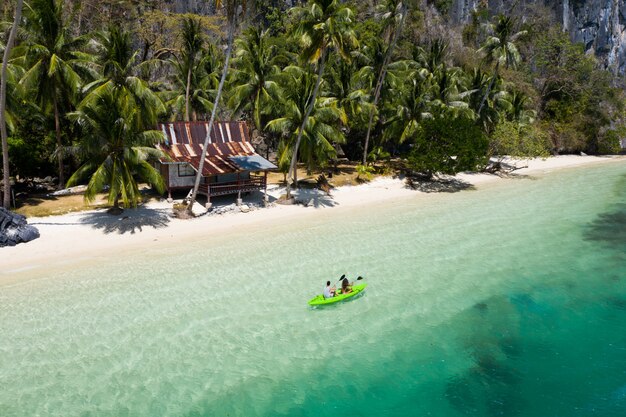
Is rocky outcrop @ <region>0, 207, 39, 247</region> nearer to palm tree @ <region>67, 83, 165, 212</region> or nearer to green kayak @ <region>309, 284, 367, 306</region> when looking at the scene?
palm tree @ <region>67, 83, 165, 212</region>

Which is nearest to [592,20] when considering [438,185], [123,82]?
[438,185]

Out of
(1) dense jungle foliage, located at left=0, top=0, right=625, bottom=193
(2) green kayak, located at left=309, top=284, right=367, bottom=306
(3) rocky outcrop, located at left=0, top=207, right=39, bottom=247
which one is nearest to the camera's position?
(2) green kayak, located at left=309, top=284, right=367, bottom=306

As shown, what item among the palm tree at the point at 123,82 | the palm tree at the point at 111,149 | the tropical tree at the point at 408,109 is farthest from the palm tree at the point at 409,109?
the palm tree at the point at 111,149

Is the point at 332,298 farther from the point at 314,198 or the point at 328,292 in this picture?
the point at 314,198

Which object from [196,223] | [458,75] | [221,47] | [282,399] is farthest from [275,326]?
[221,47]

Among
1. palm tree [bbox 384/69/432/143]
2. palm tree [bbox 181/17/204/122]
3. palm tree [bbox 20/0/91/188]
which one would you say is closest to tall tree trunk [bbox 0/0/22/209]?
palm tree [bbox 20/0/91/188]
